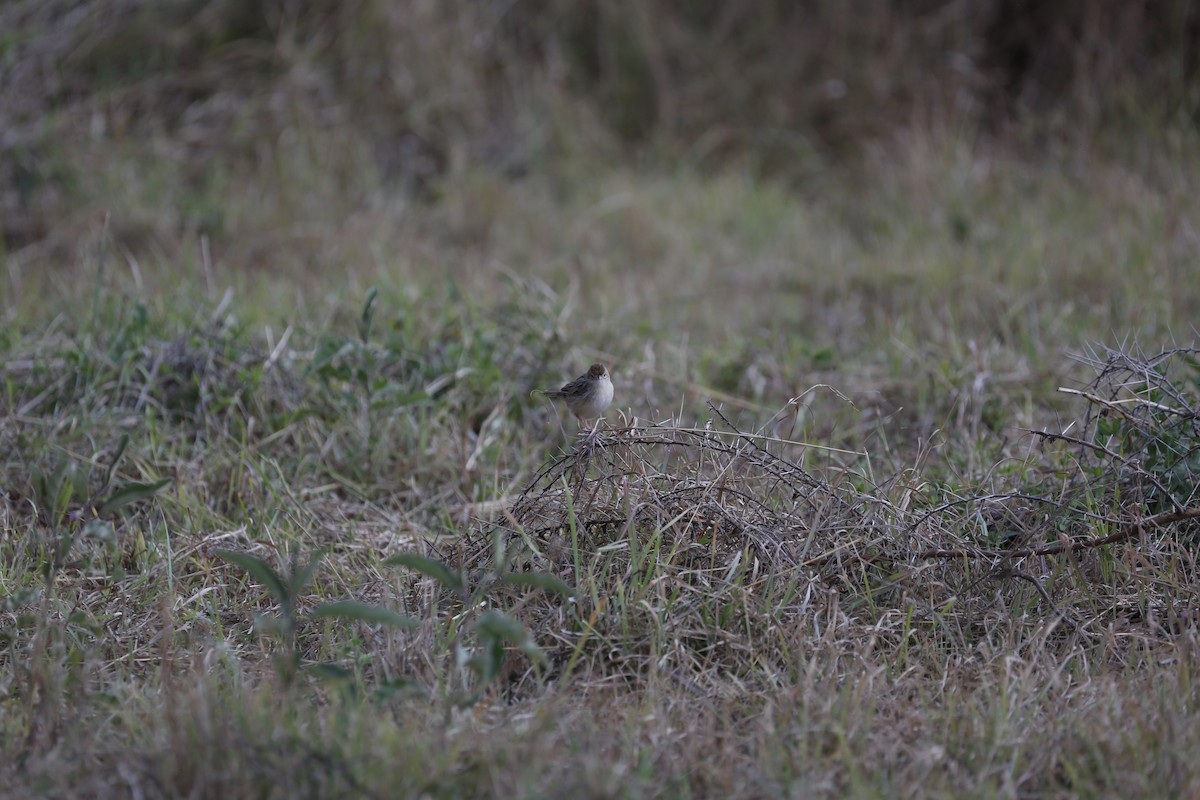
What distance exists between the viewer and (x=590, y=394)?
3.37 m

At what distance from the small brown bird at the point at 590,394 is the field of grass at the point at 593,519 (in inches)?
8.2

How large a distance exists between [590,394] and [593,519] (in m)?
0.58

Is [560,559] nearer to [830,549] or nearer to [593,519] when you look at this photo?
[593,519]

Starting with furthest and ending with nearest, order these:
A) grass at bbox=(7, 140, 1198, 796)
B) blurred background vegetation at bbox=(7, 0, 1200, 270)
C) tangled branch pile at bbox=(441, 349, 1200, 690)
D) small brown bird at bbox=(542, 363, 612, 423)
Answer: blurred background vegetation at bbox=(7, 0, 1200, 270) → small brown bird at bbox=(542, 363, 612, 423) → tangled branch pile at bbox=(441, 349, 1200, 690) → grass at bbox=(7, 140, 1198, 796)

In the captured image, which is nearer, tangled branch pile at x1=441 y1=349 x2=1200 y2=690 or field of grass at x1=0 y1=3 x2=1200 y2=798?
field of grass at x1=0 y1=3 x2=1200 y2=798

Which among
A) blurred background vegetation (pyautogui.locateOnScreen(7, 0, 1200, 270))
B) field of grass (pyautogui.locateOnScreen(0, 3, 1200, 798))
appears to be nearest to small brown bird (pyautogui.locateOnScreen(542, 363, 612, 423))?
field of grass (pyautogui.locateOnScreen(0, 3, 1200, 798))

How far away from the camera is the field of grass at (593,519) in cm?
227

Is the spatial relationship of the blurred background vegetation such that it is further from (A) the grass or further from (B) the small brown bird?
(B) the small brown bird

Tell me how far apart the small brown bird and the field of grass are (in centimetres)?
21

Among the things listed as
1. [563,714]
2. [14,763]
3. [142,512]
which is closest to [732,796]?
[563,714]

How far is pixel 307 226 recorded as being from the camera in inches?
252

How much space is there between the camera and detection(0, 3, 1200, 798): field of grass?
7.45 feet

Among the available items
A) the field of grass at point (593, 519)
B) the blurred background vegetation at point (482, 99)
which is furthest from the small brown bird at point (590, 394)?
the blurred background vegetation at point (482, 99)

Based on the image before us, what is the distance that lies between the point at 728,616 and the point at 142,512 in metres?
1.95
